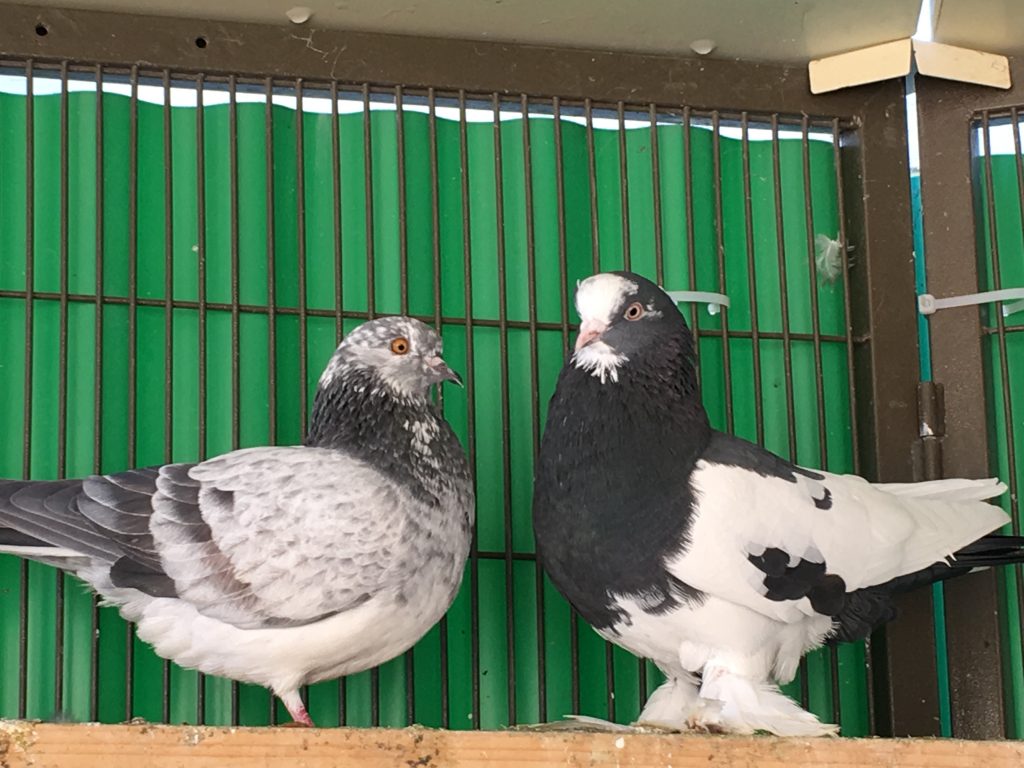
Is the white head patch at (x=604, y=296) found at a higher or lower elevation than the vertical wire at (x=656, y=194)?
lower

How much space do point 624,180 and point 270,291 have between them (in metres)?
0.87

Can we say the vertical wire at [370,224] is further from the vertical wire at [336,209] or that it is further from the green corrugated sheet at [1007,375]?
the green corrugated sheet at [1007,375]

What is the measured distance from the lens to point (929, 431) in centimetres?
351

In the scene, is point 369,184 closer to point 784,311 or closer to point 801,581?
point 784,311

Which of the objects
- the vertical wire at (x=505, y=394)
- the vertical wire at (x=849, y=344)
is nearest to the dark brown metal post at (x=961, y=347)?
the vertical wire at (x=849, y=344)

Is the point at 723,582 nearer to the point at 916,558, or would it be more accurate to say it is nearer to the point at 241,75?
the point at 916,558

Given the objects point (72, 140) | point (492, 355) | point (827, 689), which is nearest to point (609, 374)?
point (492, 355)

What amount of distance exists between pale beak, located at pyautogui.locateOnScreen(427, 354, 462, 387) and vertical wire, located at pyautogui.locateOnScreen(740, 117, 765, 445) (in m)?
0.78

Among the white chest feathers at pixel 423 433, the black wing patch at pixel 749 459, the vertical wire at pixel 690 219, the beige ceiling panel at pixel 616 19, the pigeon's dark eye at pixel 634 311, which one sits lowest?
the black wing patch at pixel 749 459

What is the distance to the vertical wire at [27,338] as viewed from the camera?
306 cm

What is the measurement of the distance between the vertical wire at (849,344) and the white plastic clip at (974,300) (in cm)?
18

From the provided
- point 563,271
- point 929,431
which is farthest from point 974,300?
point 563,271

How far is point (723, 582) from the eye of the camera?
287cm

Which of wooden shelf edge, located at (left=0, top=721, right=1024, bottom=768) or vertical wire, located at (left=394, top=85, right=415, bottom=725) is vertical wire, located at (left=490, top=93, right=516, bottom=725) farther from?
wooden shelf edge, located at (left=0, top=721, right=1024, bottom=768)
